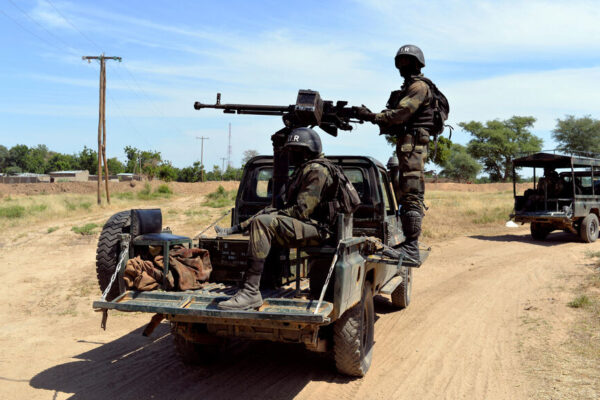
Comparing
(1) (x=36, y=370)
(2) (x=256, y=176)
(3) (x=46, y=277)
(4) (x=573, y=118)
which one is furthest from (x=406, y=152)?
(4) (x=573, y=118)

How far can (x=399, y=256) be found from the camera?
546cm

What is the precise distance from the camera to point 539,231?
15.9 meters

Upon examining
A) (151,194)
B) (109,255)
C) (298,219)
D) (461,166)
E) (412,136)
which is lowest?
Answer: (151,194)

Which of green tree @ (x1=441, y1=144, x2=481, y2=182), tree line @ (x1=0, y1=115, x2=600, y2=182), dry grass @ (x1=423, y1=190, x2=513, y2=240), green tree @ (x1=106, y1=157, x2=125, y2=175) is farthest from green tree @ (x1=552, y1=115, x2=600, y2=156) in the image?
green tree @ (x1=106, y1=157, x2=125, y2=175)

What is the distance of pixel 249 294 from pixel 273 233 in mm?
515

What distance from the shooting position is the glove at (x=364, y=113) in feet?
19.2

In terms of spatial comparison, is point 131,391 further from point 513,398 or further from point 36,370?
point 513,398

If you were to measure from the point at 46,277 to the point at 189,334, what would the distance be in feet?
A: 22.8

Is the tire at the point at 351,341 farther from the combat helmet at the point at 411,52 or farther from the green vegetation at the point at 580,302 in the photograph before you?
the green vegetation at the point at 580,302

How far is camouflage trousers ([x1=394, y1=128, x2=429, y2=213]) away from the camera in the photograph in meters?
5.99

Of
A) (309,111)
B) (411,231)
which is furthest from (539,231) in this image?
(309,111)

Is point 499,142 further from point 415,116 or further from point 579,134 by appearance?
point 415,116

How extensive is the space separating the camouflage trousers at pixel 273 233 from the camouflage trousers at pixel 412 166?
2.05m

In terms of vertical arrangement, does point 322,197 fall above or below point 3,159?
below
